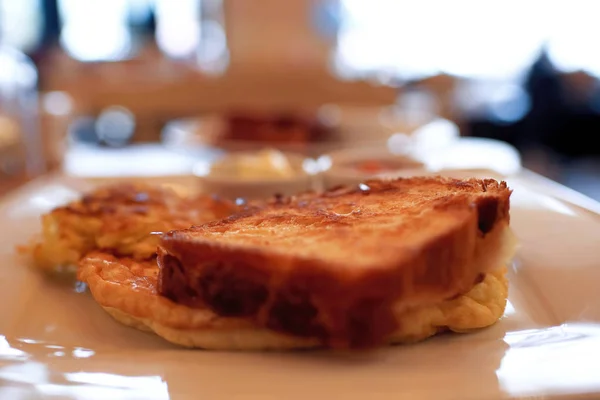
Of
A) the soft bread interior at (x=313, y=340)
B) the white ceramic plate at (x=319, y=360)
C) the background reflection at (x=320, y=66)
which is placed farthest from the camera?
the background reflection at (x=320, y=66)

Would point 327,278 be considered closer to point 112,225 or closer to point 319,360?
point 319,360

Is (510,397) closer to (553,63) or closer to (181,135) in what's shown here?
(181,135)

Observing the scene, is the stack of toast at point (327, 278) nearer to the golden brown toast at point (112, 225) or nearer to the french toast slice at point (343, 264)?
the french toast slice at point (343, 264)

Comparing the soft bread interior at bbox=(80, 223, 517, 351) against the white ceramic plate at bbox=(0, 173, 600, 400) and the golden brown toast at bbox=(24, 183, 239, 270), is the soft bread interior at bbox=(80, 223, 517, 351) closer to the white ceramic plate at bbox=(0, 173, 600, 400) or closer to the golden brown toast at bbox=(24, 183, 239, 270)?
the white ceramic plate at bbox=(0, 173, 600, 400)

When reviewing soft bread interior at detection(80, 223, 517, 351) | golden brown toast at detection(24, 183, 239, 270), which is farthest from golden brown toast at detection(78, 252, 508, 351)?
golden brown toast at detection(24, 183, 239, 270)

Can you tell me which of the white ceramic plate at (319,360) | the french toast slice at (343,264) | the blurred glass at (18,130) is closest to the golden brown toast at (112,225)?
the white ceramic plate at (319,360)

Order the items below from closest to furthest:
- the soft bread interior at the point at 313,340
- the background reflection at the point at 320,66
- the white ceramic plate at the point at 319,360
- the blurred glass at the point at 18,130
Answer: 1. the white ceramic plate at the point at 319,360
2. the soft bread interior at the point at 313,340
3. the blurred glass at the point at 18,130
4. the background reflection at the point at 320,66

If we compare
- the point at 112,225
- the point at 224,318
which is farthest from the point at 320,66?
the point at 224,318
